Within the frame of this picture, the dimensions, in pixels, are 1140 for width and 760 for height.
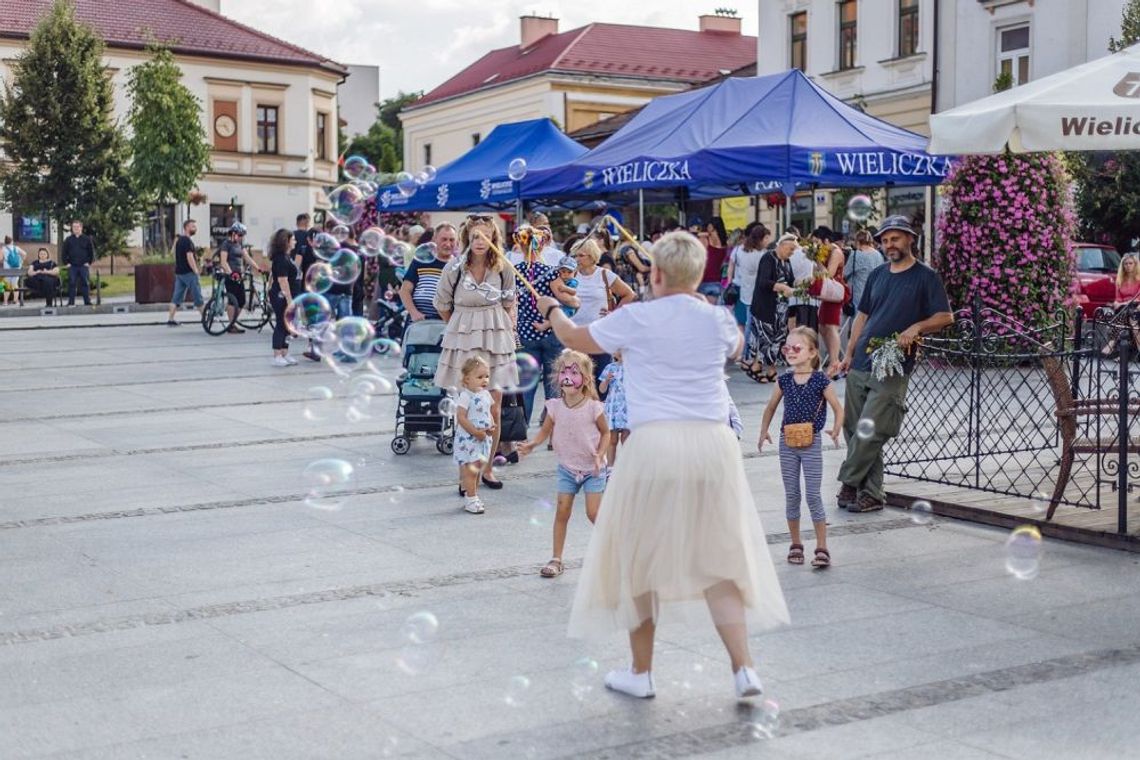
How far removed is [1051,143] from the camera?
7.96 meters

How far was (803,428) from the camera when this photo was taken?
25.4 feet

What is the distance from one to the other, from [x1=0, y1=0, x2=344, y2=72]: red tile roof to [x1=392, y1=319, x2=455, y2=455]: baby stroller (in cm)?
4644

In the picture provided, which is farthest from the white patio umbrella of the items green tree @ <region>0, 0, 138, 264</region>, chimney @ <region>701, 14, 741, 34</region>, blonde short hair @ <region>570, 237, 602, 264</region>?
chimney @ <region>701, 14, 741, 34</region>

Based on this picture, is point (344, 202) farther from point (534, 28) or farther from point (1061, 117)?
point (534, 28)

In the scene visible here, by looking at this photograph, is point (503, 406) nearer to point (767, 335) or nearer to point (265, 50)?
point (767, 335)

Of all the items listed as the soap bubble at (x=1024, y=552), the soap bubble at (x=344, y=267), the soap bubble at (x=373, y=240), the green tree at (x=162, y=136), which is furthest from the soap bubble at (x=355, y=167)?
the green tree at (x=162, y=136)

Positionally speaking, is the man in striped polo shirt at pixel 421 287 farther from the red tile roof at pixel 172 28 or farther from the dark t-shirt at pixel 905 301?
the red tile roof at pixel 172 28

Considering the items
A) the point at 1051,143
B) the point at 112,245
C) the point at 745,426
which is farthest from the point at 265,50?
the point at 1051,143

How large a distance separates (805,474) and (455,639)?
2.39 metres

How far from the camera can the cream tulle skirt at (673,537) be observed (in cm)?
524

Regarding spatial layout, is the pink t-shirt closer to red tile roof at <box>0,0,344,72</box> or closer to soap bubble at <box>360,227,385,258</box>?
soap bubble at <box>360,227,385,258</box>

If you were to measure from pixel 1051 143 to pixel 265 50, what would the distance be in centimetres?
5454

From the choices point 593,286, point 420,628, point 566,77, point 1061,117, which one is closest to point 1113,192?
point 593,286

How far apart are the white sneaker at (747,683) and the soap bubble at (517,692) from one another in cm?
75
